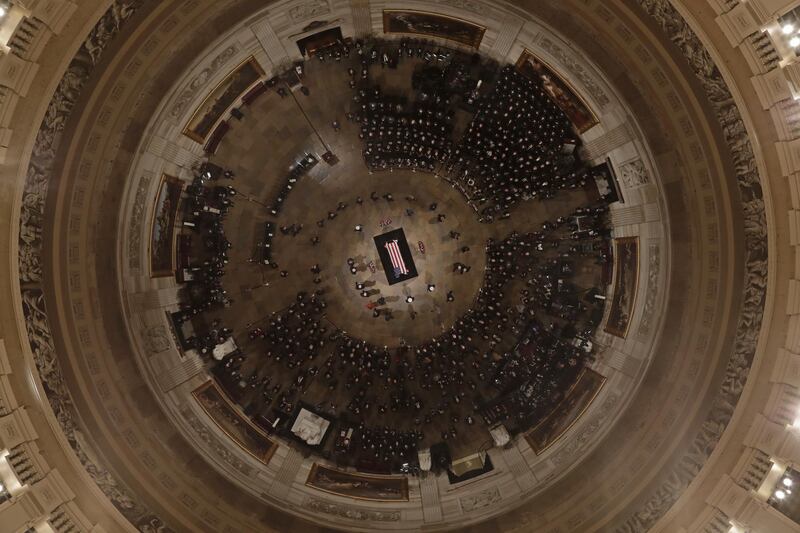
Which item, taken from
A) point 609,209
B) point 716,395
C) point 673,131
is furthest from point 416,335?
point 673,131

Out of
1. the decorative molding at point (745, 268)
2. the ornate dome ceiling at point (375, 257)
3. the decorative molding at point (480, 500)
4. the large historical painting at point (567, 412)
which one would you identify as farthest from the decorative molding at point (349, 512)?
the decorative molding at point (745, 268)

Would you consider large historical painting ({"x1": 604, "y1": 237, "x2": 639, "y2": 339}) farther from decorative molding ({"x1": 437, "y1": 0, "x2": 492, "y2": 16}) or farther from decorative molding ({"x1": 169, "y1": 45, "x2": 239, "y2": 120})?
decorative molding ({"x1": 169, "y1": 45, "x2": 239, "y2": 120})

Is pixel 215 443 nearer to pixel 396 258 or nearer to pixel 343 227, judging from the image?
pixel 343 227

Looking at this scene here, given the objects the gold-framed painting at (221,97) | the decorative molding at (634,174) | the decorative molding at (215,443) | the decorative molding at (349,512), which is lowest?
the decorative molding at (349,512)

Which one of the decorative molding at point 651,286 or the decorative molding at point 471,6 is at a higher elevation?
the decorative molding at point 471,6

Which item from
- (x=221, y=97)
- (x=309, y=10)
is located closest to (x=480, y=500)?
(x=221, y=97)

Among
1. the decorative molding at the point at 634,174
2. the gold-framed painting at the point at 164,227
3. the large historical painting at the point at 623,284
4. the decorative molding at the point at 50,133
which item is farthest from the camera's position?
the large historical painting at the point at 623,284

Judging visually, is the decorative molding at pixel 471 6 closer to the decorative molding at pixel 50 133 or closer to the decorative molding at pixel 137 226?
the decorative molding at pixel 50 133
